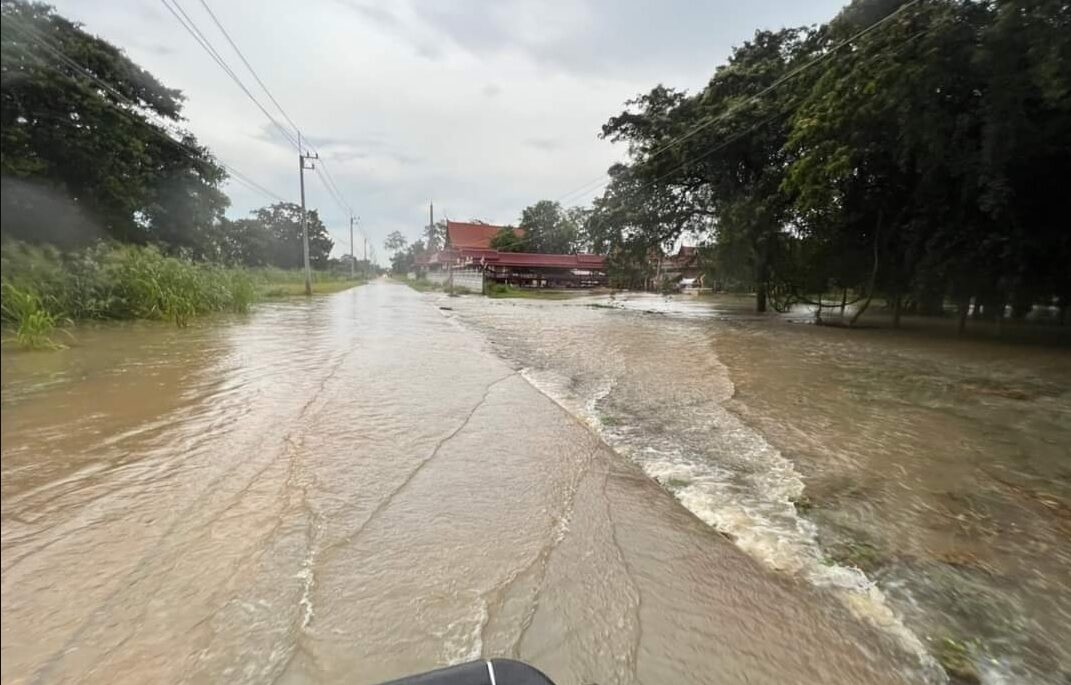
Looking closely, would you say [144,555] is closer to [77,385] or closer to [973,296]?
[77,385]

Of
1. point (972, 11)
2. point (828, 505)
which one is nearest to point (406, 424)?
point (828, 505)

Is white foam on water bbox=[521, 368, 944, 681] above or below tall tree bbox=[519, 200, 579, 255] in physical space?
below

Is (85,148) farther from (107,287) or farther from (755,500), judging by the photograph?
(755,500)

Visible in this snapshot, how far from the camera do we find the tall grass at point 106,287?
3.19 ft

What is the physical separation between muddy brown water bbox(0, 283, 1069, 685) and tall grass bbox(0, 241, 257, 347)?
16 cm

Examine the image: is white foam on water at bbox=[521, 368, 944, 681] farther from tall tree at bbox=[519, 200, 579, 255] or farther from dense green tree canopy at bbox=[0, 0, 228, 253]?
tall tree at bbox=[519, 200, 579, 255]

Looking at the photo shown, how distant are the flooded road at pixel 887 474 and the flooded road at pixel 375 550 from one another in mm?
91

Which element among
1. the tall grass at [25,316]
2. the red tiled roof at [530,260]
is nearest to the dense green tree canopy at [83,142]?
the tall grass at [25,316]

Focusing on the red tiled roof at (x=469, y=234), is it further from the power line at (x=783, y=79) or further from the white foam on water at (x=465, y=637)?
the white foam on water at (x=465, y=637)

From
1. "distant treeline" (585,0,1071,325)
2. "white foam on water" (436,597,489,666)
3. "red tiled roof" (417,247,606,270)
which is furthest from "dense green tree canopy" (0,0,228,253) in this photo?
"red tiled roof" (417,247,606,270)

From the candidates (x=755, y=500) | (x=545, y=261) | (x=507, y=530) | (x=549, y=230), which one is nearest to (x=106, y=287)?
(x=507, y=530)

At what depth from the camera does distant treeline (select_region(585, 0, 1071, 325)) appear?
893cm

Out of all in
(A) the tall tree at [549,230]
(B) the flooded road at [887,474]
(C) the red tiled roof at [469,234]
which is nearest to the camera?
(B) the flooded road at [887,474]

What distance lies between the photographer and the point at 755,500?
3.43 metres
